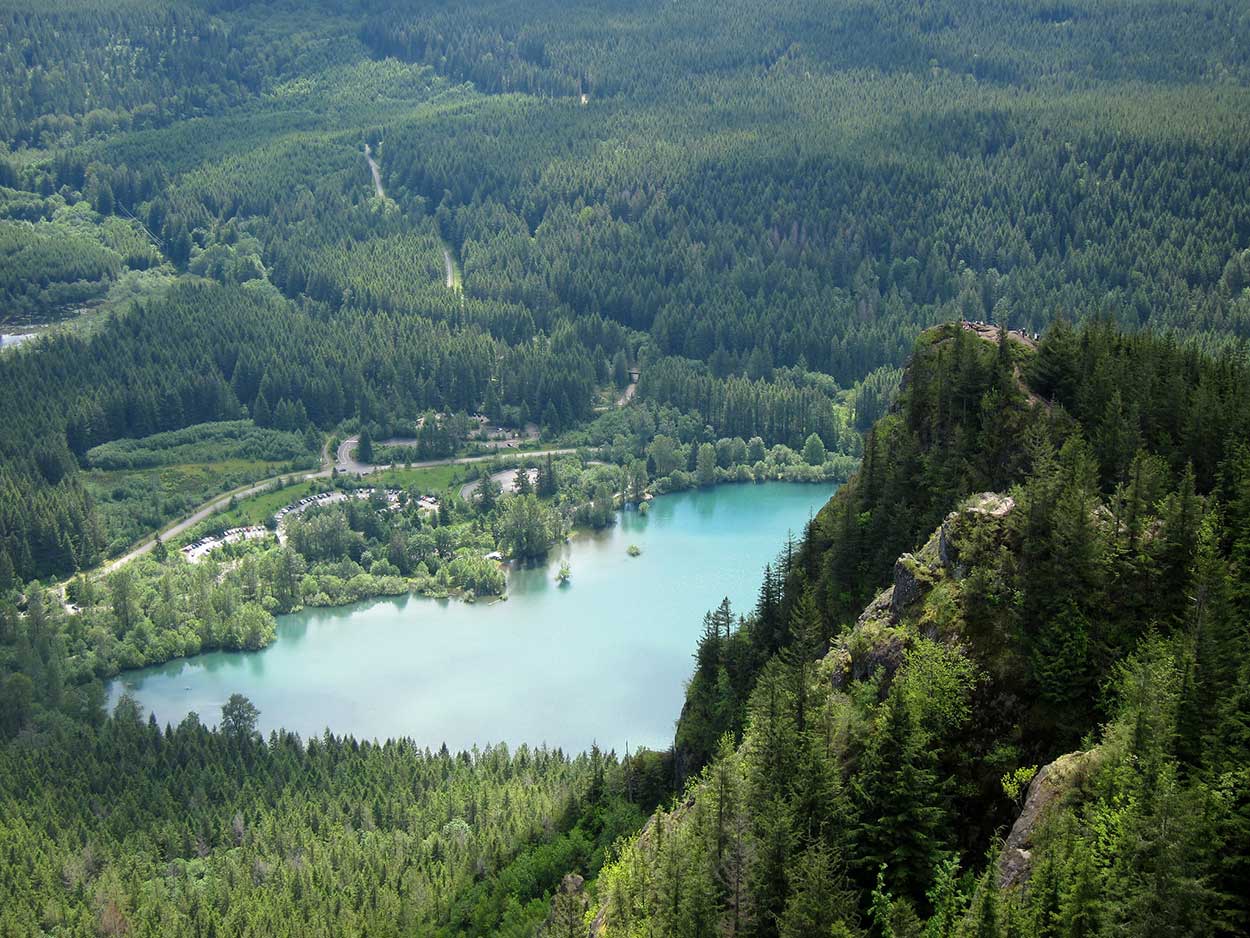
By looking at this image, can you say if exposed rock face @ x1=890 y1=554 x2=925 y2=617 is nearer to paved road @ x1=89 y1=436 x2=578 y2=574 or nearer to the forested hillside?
the forested hillside

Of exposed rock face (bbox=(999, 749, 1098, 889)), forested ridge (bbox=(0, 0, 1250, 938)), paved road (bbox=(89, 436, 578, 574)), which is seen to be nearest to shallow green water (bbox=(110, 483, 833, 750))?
forested ridge (bbox=(0, 0, 1250, 938))

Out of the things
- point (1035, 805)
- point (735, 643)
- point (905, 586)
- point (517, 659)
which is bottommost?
point (517, 659)

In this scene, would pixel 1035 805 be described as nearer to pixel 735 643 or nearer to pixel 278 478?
pixel 735 643

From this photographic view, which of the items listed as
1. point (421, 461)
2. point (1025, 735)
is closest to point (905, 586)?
point (1025, 735)

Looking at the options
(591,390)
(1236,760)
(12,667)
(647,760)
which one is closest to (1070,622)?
(1236,760)

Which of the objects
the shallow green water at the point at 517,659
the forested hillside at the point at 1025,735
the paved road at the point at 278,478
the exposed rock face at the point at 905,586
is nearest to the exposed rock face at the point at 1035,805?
the forested hillside at the point at 1025,735

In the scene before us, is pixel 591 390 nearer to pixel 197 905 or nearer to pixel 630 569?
pixel 630 569
